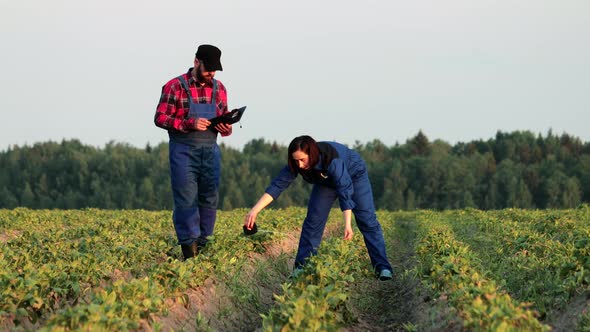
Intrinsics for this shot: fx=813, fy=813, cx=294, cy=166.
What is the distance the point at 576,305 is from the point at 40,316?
4.50 m

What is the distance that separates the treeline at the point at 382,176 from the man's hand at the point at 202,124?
60552mm

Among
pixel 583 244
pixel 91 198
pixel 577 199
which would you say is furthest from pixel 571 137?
pixel 583 244

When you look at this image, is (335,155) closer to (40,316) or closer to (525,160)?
(40,316)

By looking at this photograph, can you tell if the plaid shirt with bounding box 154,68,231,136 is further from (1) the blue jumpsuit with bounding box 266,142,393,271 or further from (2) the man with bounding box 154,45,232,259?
(1) the blue jumpsuit with bounding box 266,142,393,271

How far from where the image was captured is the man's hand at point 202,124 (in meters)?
8.90

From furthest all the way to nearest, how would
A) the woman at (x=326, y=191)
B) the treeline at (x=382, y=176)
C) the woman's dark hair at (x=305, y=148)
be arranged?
the treeline at (x=382, y=176), the woman at (x=326, y=191), the woman's dark hair at (x=305, y=148)

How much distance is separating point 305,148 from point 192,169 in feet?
5.89

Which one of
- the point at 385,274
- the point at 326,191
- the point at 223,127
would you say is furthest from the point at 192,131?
the point at 385,274

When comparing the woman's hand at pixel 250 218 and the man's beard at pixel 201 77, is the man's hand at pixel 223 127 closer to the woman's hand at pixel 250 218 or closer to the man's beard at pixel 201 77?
the man's beard at pixel 201 77

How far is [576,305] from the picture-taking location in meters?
6.71

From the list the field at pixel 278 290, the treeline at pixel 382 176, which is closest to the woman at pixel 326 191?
the field at pixel 278 290

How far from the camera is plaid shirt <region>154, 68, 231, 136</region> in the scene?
29.4 ft

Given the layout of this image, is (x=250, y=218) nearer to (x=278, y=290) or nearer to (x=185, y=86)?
(x=278, y=290)

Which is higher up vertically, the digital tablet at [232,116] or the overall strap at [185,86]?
the overall strap at [185,86]
